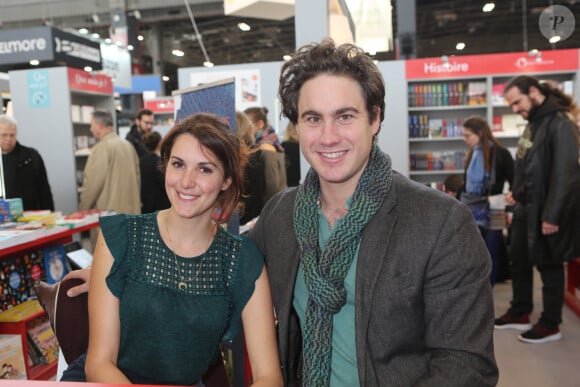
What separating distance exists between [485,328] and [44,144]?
598 cm

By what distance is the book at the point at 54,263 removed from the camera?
3879mm

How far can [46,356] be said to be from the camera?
3.51m

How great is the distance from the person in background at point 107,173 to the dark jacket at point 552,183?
3.55 meters

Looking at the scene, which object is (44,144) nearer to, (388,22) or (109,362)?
(388,22)

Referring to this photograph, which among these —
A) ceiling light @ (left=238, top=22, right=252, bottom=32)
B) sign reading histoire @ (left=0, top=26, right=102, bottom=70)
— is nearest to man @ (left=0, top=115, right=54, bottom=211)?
sign reading histoire @ (left=0, top=26, right=102, bottom=70)

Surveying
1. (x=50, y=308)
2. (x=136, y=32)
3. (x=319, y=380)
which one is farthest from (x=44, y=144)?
(x=136, y=32)

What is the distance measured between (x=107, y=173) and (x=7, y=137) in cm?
94

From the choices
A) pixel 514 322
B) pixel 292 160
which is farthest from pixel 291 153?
pixel 514 322

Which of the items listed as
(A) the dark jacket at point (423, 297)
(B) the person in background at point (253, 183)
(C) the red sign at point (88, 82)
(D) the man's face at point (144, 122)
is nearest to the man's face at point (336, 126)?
(A) the dark jacket at point (423, 297)

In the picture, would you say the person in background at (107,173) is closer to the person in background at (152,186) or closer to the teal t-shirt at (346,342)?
the person in background at (152,186)

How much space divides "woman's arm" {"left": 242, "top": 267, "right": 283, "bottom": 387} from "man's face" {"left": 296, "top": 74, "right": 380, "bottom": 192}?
17.1 inches

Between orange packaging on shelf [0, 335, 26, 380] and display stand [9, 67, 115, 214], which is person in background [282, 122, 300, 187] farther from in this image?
orange packaging on shelf [0, 335, 26, 380]

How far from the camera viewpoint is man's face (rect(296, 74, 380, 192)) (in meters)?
1.46

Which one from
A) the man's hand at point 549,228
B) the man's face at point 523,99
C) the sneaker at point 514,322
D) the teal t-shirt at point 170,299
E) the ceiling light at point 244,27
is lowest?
the sneaker at point 514,322
